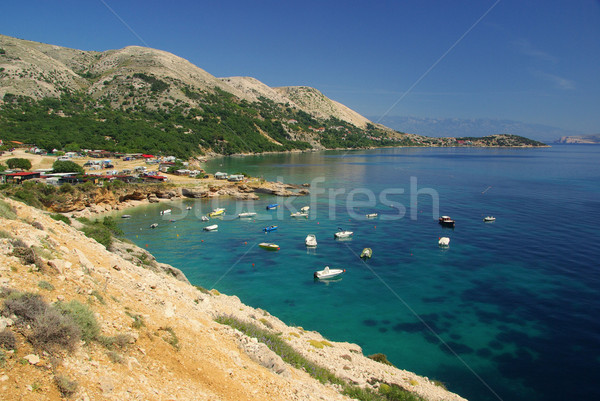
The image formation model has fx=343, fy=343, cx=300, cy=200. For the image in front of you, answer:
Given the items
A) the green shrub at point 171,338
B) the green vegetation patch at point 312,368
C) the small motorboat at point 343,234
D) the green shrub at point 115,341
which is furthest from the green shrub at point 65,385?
the small motorboat at point 343,234

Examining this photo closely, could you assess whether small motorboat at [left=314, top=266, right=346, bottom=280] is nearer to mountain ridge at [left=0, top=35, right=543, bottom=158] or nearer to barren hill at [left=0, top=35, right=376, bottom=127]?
mountain ridge at [left=0, top=35, right=543, bottom=158]

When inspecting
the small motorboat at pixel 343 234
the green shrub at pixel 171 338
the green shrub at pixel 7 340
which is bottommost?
the small motorboat at pixel 343 234

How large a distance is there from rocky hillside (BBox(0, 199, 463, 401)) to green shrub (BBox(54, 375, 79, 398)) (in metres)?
0.02

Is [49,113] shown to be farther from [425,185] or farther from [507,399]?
[507,399]

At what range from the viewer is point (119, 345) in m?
8.48

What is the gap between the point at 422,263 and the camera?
32469 millimetres

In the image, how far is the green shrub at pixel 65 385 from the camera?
6.51 metres

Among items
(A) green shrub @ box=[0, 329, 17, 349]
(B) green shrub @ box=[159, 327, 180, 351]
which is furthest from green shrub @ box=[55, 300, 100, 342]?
→ (B) green shrub @ box=[159, 327, 180, 351]

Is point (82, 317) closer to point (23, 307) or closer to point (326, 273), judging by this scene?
point (23, 307)

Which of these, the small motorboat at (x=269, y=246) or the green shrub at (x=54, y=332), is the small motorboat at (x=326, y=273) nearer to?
the small motorboat at (x=269, y=246)

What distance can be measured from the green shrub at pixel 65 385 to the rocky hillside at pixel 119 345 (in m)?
→ 0.02

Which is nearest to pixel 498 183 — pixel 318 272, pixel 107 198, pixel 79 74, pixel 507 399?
pixel 318 272

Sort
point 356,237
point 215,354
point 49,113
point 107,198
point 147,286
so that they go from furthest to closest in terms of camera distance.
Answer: point 49,113, point 107,198, point 356,237, point 147,286, point 215,354

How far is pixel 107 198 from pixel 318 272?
1501 inches
